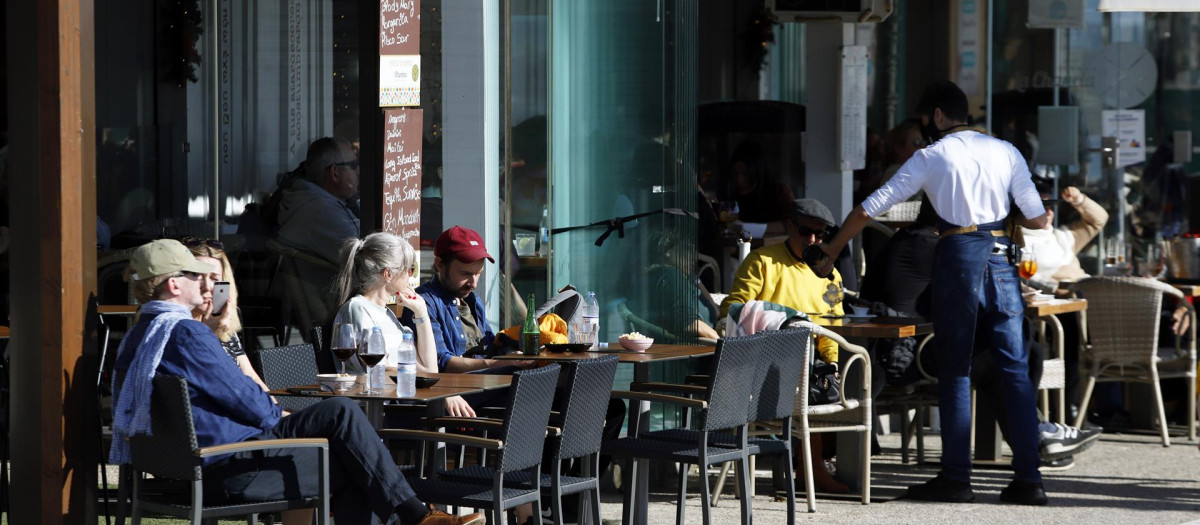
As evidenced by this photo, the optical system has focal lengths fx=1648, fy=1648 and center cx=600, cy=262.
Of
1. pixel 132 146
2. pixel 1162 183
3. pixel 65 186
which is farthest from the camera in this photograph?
pixel 1162 183

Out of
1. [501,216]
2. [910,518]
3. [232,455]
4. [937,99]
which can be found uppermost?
[937,99]

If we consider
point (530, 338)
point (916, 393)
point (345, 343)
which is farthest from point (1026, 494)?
point (345, 343)

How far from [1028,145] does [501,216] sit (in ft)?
19.7

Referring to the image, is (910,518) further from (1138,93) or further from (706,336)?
(1138,93)

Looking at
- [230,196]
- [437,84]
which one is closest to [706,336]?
[437,84]

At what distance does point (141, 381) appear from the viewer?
15.1 ft

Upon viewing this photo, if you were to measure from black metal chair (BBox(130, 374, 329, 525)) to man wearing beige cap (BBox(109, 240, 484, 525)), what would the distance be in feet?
0.12

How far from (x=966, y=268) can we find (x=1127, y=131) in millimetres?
5902

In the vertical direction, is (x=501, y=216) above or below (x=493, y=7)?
below

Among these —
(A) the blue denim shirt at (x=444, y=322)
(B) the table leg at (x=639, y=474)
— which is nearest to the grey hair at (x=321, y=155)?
(A) the blue denim shirt at (x=444, y=322)

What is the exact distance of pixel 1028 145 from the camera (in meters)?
12.4

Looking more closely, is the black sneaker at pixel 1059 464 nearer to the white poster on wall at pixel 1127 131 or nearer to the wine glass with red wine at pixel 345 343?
the wine glass with red wine at pixel 345 343

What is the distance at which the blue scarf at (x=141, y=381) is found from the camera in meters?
A: 4.60

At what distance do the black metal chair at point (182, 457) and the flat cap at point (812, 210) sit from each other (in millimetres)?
3290
